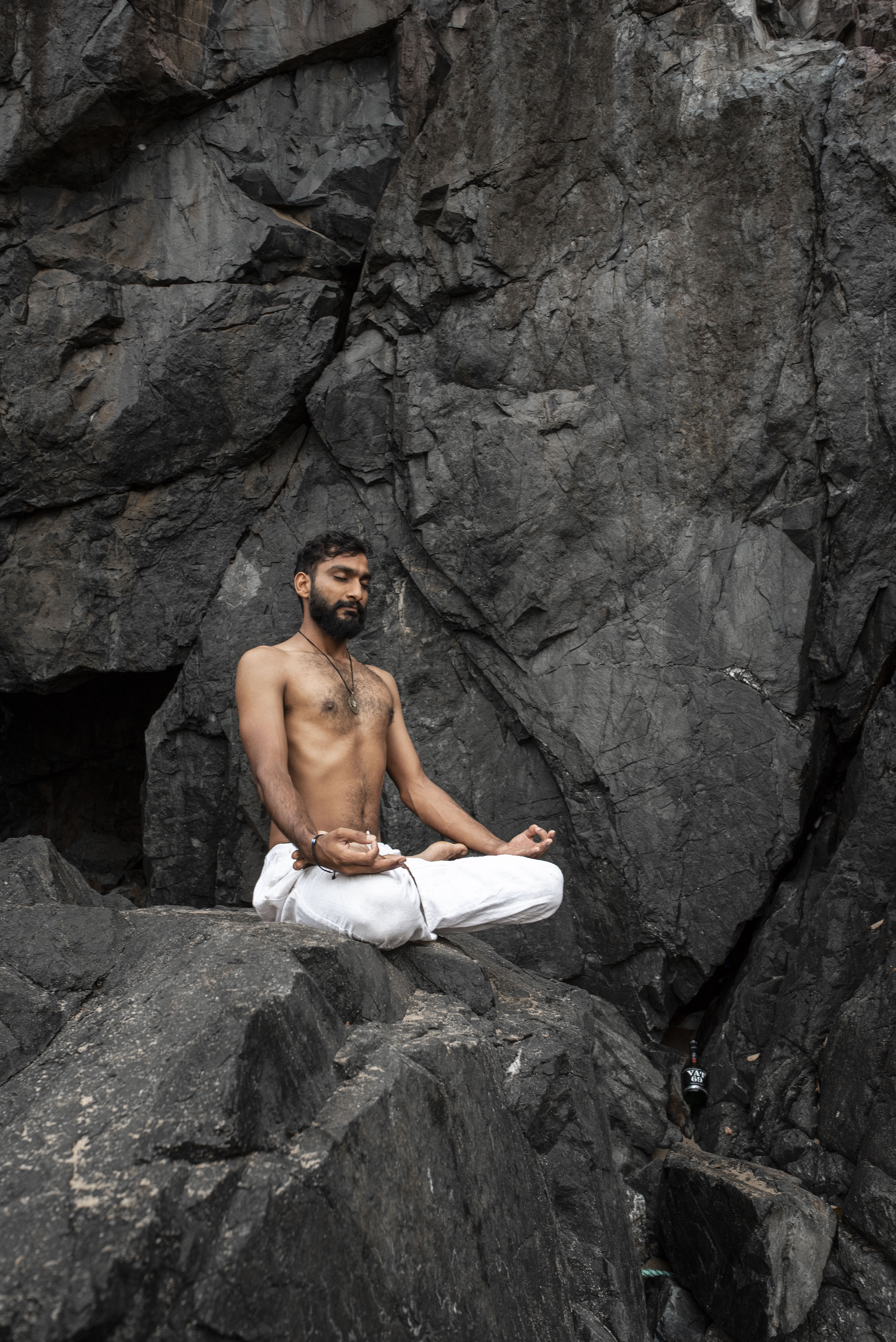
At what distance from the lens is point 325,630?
3.74 metres

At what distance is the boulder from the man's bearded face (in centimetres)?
237

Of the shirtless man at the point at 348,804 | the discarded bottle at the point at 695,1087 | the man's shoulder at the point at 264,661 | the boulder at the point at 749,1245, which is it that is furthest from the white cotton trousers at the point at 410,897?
the discarded bottle at the point at 695,1087

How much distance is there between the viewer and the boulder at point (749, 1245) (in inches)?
122

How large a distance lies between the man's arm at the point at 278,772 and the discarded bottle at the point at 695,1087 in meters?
2.23

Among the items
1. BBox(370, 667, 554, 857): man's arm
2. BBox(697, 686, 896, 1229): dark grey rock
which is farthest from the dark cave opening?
BBox(697, 686, 896, 1229): dark grey rock

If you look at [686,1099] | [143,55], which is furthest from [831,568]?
[143,55]

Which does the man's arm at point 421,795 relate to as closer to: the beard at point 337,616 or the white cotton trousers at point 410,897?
the beard at point 337,616

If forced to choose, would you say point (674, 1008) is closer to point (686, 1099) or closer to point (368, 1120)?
point (686, 1099)

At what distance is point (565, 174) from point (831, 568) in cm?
229

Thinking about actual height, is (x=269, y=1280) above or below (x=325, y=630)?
below

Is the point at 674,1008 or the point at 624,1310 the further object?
the point at 674,1008

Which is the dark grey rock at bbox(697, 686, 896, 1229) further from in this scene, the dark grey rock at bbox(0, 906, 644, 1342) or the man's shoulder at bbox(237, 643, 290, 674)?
the man's shoulder at bbox(237, 643, 290, 674)

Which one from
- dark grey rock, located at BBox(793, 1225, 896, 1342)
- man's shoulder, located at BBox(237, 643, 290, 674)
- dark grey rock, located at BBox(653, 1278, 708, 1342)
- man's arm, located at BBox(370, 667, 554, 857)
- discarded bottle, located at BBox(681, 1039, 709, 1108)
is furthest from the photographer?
discarded bottle, located at BBox(681, 1039, 709, 1108)

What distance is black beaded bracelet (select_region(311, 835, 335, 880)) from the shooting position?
2.82 m
